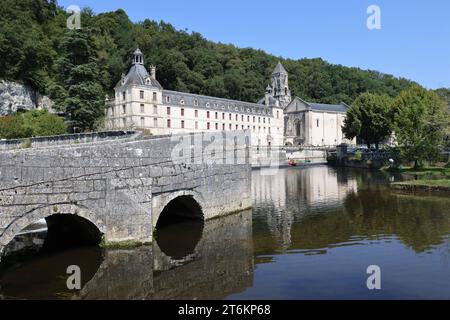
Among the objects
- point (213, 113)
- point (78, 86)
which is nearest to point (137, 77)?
point (213, 113)

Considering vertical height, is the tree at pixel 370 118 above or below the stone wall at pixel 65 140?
above

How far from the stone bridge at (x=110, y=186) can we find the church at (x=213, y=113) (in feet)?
73.7

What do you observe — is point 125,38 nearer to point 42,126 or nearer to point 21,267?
point 42,126

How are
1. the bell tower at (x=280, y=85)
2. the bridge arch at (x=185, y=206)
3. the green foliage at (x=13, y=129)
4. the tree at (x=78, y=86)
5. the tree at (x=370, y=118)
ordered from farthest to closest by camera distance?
the bell tower at (x=280, y=85)
the tree at (x=370, y=118)
the tree at (x=78, y=86)
the green foliage at (x=13, y=129)
the bridge arch at (x=185, y=206)

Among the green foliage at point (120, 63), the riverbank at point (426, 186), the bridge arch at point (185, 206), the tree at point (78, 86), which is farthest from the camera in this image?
the green foliage at point (120, 63)

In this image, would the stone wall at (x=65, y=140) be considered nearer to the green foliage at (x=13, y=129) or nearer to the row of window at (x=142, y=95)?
the green foliage at (x=13, y=129)

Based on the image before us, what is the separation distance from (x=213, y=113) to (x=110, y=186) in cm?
6473

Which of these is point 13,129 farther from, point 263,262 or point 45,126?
point 263,262

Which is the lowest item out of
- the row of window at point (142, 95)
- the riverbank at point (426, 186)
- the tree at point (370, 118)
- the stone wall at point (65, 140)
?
the riverbank at point (426, 186)

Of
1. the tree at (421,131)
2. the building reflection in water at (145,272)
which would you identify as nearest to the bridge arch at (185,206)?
the building reflection in water at (145,272)

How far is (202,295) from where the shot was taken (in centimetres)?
1257

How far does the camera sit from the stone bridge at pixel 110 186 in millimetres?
13195

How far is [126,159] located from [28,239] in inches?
306
